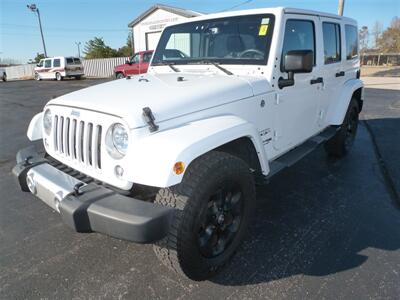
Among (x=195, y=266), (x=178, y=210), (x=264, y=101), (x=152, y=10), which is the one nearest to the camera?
(x=178, y=210)

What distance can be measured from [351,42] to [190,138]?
4.15 m

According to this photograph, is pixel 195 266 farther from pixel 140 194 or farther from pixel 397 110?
pixel 397 110

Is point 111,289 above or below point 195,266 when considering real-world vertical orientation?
below

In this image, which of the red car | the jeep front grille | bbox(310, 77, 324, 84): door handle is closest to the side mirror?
bbox(310, 77, 324, 84): door handle

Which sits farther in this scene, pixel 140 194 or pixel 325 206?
pixel 325 206

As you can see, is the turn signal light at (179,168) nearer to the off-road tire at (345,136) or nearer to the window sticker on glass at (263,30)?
the window sticker on glass at (263,30)

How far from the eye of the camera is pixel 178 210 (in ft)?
6.95

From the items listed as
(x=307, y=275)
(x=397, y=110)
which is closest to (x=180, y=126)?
(x=307, y=275)

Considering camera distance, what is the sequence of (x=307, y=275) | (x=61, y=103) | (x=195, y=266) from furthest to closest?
(x=61, y=103)
(x=307, y=275)
(x=195, y=266)

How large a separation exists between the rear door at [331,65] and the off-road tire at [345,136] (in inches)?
20.4

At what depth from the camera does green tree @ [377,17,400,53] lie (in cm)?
4609

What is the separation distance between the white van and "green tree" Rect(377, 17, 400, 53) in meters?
41.8

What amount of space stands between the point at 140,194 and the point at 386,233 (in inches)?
91.0

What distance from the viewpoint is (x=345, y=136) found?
5160mm
